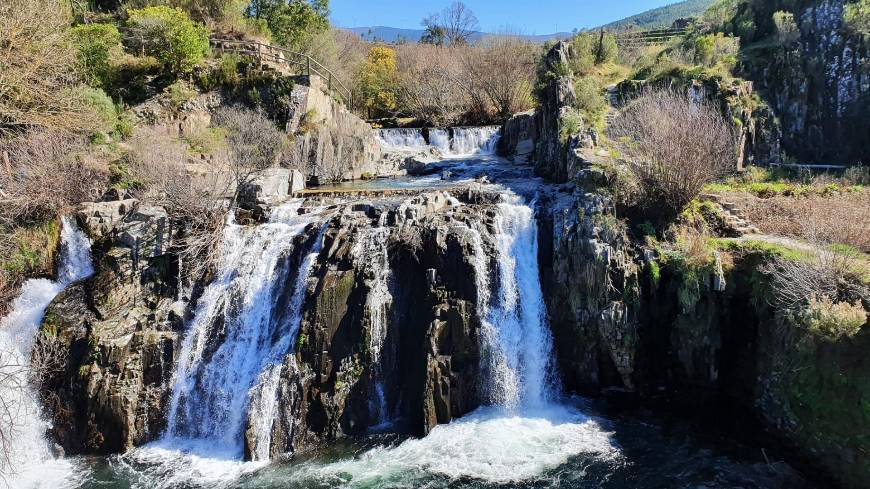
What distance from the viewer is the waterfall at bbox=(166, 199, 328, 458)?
12.1 m

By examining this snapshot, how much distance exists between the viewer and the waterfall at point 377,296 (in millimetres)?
12492

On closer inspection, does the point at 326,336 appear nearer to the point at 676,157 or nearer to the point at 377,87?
the point at 676,157

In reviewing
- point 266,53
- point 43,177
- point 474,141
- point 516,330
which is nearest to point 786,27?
point 474,141

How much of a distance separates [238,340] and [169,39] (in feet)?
56.8

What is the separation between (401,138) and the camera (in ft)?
92.1

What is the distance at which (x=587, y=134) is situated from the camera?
17062mm

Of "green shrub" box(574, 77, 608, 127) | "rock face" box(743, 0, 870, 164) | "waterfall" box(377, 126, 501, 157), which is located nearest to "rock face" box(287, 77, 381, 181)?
"waterfall" box(377, 126, 501, 157)

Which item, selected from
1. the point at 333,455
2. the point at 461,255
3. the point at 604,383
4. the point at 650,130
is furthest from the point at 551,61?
the point at 333,455

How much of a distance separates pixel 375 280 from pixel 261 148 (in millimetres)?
11611

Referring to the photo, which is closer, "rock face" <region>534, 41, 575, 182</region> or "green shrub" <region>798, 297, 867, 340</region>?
"green shrub" <region>798, 297, 867, 340</region>

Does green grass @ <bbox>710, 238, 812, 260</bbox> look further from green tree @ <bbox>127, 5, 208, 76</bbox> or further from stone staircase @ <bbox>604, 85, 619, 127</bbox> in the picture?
green tree @ <bbox>127, 5, 208, 76</bbox>

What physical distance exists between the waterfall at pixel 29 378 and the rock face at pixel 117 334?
36 cm

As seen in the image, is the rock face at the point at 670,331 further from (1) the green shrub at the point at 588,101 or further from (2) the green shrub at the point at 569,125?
(1) the green shrub at the point at 588,101

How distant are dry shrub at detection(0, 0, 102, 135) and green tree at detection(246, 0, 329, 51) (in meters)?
14.5
